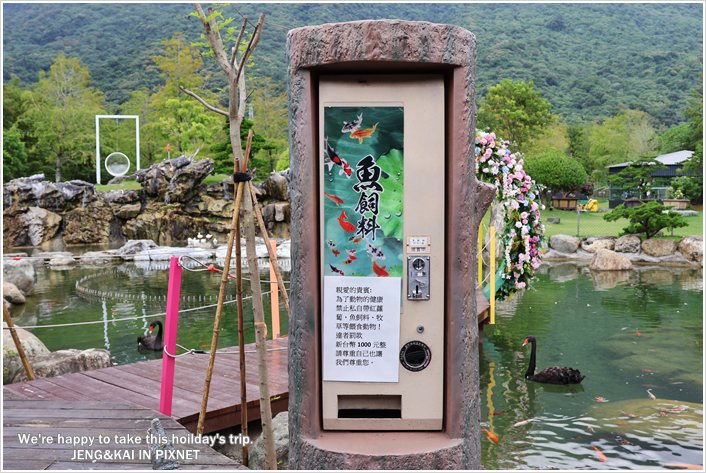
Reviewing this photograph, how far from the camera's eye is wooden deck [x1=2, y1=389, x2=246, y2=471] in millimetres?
2748

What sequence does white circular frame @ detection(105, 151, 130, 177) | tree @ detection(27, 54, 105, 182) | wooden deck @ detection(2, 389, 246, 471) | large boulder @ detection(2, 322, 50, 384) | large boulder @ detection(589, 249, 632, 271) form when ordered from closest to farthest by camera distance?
1. wooden deck @ detection(2, 389, 246, 471)
2. large boulder @ detection(2, 322, 50, 384)
3. large boulder @ detection(589, 249, 632, 271)
4. white circular frame @ detection(105, 151, 130, 177)
5. tree @ detection(27, 54, 105, 182)

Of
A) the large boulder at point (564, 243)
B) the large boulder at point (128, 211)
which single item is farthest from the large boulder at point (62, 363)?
the large boulder at point (128, 211)

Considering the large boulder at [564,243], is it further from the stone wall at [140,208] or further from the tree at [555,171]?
the stone wall at [140,208]

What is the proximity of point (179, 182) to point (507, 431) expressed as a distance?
19962 mm

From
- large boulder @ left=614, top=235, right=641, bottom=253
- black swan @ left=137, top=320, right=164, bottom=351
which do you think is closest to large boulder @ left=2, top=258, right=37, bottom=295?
black swan @ left=137, top=320, right=164, bottom=351

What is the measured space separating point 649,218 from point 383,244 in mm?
16280

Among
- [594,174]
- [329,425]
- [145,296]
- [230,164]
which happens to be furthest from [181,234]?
[594,174]

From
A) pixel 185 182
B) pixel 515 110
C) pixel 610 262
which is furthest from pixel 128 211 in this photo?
pixel 515 110

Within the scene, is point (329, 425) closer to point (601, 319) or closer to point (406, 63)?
point (406, 63)

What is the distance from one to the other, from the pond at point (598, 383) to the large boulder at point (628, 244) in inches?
212

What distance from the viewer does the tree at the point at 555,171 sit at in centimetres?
2634

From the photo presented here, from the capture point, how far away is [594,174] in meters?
35.2

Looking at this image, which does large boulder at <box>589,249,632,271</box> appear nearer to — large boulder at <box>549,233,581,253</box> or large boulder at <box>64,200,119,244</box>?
large boulder at <box>549,233,581,253</box>

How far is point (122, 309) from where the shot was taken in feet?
33.4
